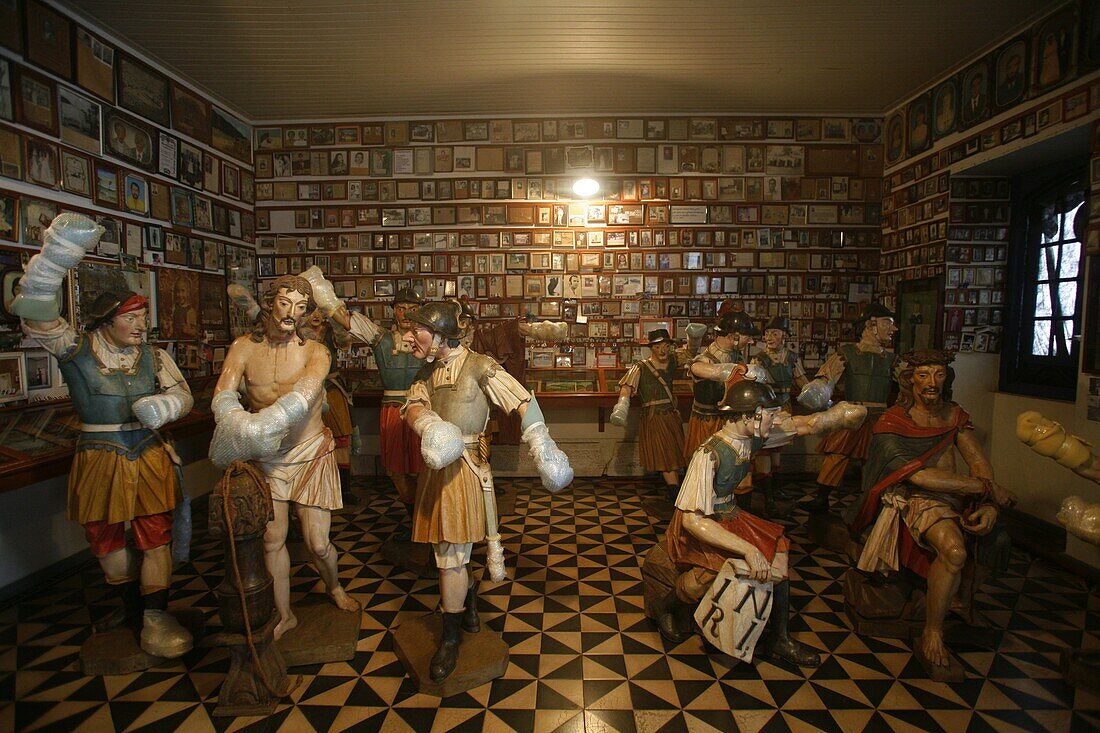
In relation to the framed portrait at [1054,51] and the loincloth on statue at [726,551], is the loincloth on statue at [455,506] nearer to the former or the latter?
the loincloth on statue at [726,551]

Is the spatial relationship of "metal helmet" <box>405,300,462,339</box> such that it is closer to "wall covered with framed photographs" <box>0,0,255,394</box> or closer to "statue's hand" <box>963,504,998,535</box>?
"statue's hand" <box>963,504,998,535</box>

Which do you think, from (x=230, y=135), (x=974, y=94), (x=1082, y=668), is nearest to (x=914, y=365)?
(x=1082, y=668)

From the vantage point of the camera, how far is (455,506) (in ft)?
8.86

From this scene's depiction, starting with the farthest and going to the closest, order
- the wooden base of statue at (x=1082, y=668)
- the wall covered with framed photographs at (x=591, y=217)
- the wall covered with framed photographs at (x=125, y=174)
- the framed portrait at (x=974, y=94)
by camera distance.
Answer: the wall covered with framed photographs at (x=591, y=217), the framed portrait at (x=974, y=94), the wall covered with framed photographs at (x=125, y=174), the wooden base of statue at (x=1082, y=668)

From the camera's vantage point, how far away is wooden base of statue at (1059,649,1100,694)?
2752 mm

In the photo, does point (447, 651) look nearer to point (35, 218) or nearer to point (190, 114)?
point (35, 218)

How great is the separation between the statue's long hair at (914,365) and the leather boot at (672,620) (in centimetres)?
185

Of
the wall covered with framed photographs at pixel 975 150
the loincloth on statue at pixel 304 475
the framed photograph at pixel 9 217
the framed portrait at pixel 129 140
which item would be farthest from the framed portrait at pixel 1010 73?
the framed photograph at pixel 9 217

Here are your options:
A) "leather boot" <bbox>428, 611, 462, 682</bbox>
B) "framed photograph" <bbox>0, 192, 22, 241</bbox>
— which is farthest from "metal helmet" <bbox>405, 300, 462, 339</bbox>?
"framed photograph" <bbox>0, 192, 22, 241</bbox>

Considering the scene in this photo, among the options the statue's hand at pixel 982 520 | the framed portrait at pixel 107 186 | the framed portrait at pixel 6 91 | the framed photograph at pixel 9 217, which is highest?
the framed portrait at pixel 6 91

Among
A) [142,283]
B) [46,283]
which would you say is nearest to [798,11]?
[46,283]

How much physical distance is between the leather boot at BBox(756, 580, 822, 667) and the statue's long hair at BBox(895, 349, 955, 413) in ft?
4.54

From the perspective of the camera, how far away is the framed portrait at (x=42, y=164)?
13.4ft

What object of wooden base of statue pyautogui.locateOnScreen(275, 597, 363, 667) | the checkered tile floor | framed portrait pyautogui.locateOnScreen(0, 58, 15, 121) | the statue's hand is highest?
framed portrait pyautogui.locateOnScreen(0, 58, 15, 121)
